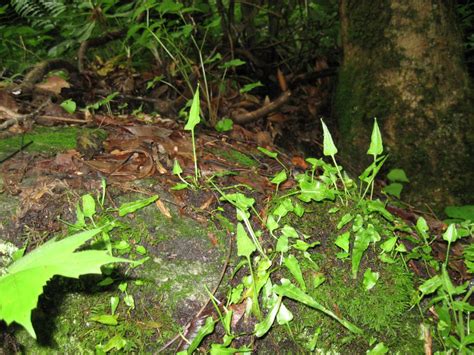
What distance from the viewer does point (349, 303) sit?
1.51 m

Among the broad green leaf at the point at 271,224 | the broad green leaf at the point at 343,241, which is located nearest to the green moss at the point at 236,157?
the broad green leaf at the point at 271,224

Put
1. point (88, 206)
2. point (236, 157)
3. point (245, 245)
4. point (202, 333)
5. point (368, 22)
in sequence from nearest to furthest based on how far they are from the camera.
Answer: point (202, 333) → point (245, 245) → point (88, 206) → point (236, 157) → point (368, 22)

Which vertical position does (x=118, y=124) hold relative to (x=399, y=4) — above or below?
below

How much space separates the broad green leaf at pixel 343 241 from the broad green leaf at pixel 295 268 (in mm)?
215

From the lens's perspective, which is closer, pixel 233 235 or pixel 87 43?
pixel 233 235

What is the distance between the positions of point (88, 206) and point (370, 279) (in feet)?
3.69

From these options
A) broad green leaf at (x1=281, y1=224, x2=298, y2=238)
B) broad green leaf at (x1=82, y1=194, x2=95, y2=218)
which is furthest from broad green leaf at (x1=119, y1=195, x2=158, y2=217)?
broad green leaf at (x1=281, y1=224, x2=298, y2=238)

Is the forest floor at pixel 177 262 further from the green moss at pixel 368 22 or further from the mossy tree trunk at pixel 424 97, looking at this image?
the green moss at pixel 368 22

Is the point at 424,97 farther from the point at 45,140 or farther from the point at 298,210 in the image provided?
the point at 45,140

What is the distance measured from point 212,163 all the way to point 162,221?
1.70 feet

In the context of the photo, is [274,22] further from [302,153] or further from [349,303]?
[349,303]

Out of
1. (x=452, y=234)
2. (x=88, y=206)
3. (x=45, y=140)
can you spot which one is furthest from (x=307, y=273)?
(x=45, y=140)

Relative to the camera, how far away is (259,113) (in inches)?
130

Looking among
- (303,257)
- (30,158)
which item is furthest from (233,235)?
(30,158)
